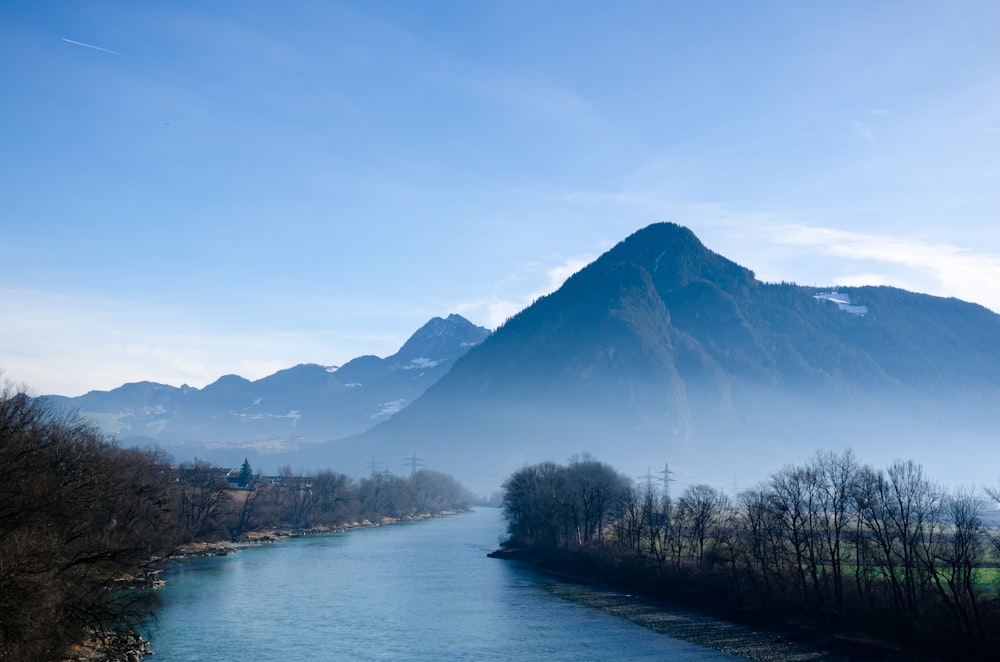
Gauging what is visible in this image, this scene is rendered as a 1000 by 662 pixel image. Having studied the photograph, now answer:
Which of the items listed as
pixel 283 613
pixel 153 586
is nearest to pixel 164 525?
pixel 153 586

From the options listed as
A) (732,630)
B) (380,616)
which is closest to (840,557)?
(732,630)

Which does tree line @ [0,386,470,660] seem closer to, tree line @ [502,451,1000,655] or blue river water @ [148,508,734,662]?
blue river water @ [148,508,734,662]

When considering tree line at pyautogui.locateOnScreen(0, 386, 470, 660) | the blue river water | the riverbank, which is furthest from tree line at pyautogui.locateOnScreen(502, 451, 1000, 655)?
tree line at pyautogui.locateOnScreen(0, 386, 470, 660)

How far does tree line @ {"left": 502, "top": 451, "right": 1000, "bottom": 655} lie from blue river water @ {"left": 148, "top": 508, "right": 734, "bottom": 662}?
11.2m

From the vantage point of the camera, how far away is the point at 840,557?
215ft

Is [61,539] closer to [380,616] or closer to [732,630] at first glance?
[380,616]

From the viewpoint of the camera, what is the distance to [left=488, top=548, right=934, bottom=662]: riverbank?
51625 mm

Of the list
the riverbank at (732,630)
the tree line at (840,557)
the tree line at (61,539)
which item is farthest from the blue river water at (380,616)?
the tree line at (840,557)

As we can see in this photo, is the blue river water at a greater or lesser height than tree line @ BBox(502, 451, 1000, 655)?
lesser

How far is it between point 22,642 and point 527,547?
87.6 meters

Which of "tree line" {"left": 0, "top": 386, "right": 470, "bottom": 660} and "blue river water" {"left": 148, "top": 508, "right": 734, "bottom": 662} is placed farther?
"blue river water" {"left": 148, "top": 508, "right": 734, "bottom": 662}

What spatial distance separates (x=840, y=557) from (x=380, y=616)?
127ft

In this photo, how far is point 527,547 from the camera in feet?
372

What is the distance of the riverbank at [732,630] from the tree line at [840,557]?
131 centimetres
